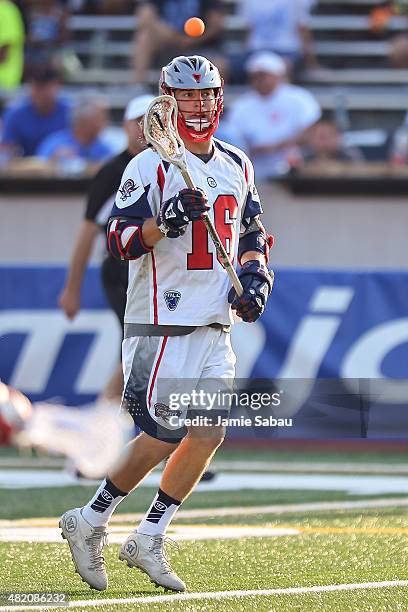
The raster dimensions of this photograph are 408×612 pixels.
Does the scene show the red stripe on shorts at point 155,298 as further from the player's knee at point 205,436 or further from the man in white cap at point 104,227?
the man in white cap at point 104,227

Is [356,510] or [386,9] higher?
[386,9]

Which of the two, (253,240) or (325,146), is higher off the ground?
(253,240)

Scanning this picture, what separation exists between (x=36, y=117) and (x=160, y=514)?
26.2 feet

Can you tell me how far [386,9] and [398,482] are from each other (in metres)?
7.39

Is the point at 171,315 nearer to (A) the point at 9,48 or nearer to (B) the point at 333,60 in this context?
(A) the point at 9,48

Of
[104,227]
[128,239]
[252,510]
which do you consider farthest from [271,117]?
[128,239]

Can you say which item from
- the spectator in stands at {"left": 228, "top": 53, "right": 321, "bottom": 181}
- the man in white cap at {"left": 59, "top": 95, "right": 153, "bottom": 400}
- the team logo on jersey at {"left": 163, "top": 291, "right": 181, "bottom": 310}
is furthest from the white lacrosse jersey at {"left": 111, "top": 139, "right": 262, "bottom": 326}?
the spectator in stands at {"left": 228, "top": 53, "right": 321, "bottom": 181}

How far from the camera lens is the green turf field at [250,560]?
498 centimetres

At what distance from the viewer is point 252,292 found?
17.0 feet

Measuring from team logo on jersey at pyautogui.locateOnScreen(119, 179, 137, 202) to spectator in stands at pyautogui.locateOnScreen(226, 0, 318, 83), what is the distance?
27.7 ft

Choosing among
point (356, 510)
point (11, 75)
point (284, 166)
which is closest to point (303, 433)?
point (356, 510)

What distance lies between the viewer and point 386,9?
14742 millimetres

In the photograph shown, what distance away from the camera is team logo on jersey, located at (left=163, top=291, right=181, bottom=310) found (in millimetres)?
5250

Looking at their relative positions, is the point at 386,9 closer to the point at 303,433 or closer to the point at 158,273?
the point at 303,433
